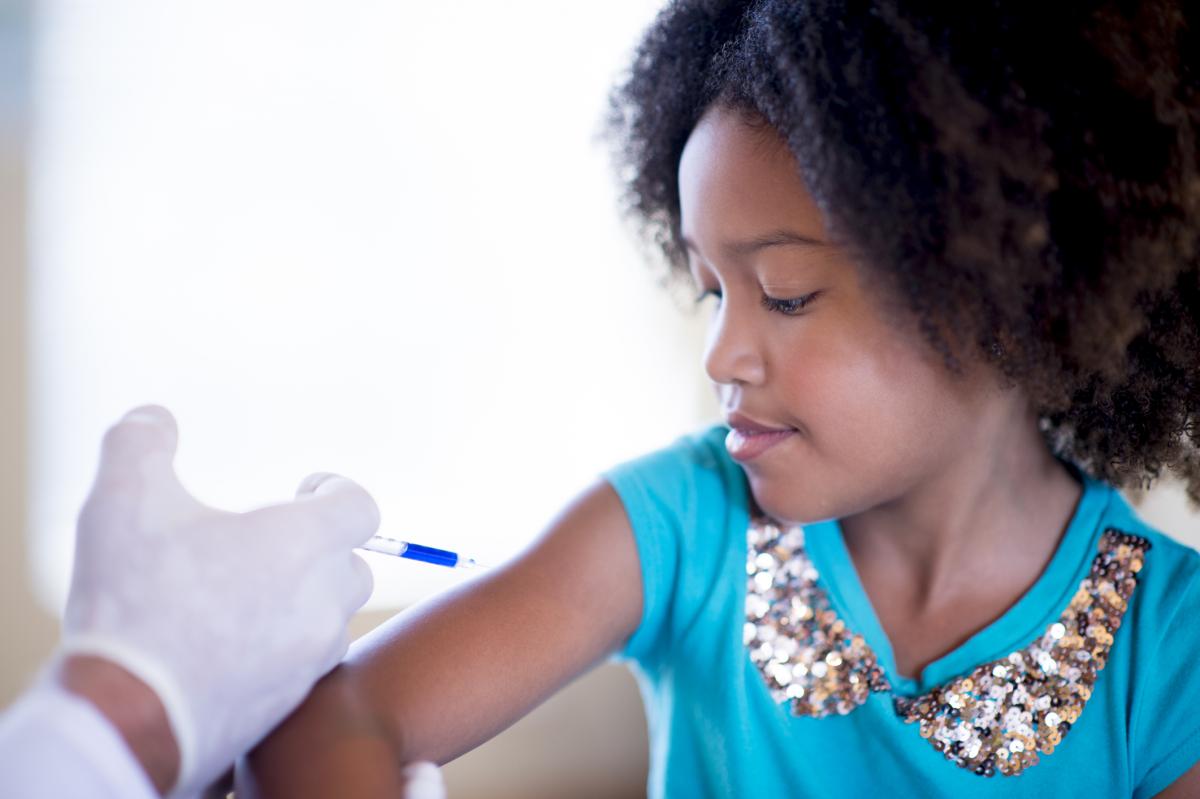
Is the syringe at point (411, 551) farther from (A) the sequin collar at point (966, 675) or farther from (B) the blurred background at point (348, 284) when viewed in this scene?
(B) the blurred background at point (348, 284)

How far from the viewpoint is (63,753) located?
49 centimetres

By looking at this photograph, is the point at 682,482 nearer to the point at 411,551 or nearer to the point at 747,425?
the point at 747,425

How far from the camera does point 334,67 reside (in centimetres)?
137

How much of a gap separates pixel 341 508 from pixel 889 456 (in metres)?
0.45

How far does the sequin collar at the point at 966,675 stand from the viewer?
885 millimetres

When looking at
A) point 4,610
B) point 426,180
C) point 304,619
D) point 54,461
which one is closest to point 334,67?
point 426,180

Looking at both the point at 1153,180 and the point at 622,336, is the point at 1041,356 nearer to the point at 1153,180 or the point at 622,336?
the point at 1153,180

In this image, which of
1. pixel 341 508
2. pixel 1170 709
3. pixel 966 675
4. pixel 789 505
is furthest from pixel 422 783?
pixel 1170 709

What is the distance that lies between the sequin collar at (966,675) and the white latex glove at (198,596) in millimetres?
464

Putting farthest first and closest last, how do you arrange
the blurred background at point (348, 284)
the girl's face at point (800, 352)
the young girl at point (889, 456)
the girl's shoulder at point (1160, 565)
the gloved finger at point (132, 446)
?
the blurred background at point (348, 284), the girl's shoulder at point (1160, 565), the girl's face at point (800, 352), the young girl at point (889, 456), the gloved finger at point (132, 446)

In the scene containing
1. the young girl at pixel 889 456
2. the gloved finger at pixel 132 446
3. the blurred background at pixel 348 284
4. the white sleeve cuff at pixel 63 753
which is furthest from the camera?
the blurred background at pixel 348 284

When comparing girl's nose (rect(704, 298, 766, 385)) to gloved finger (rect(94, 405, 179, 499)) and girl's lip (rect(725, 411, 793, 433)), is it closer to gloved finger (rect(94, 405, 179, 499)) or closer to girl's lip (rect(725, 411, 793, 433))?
girl's lip (rect(725, 411, 793, 433))

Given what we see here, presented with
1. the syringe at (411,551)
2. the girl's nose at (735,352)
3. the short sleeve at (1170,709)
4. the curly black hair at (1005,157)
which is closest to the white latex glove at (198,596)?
the syringe at (411,551)

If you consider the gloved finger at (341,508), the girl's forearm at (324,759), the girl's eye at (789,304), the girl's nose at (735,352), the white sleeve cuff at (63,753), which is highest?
the girl's eye at (789,304)
